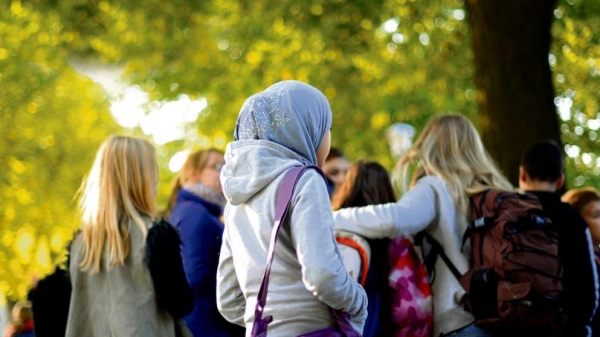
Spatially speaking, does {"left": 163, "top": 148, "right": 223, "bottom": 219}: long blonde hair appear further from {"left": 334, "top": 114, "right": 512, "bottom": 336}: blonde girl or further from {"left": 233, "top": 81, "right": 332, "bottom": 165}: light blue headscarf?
{"left": 233, "top": 81, "right": 332, "bottom": 165}: light blue headscarf

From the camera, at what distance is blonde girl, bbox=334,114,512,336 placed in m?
6.50

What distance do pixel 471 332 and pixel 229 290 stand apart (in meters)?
2.00

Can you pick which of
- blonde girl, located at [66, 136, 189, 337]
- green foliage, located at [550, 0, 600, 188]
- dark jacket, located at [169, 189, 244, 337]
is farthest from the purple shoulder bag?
green foliage, located at [550, 0, 600, 188]

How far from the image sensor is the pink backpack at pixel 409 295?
21.5 ft

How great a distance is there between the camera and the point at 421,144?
709 cm

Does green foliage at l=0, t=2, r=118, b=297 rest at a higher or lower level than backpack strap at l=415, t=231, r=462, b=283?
higher

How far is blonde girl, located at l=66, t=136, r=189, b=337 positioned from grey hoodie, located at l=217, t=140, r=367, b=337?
160 cm

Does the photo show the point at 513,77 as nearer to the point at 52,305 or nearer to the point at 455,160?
the point at 455,160

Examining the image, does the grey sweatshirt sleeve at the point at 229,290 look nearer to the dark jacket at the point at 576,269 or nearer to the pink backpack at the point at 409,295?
the pink backpack at the point at 409,295

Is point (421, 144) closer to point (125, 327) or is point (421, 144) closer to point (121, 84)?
point (125, 327)

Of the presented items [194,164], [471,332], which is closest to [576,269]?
[471,332]

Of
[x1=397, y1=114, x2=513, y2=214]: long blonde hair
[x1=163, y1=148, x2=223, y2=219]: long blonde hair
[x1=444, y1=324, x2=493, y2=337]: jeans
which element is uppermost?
[x1=163, y1=148, x2=223, y2=219]: long blonde hair

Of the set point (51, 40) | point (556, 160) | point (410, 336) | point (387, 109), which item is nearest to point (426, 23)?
point (387, 109)

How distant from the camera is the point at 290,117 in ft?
15.0
